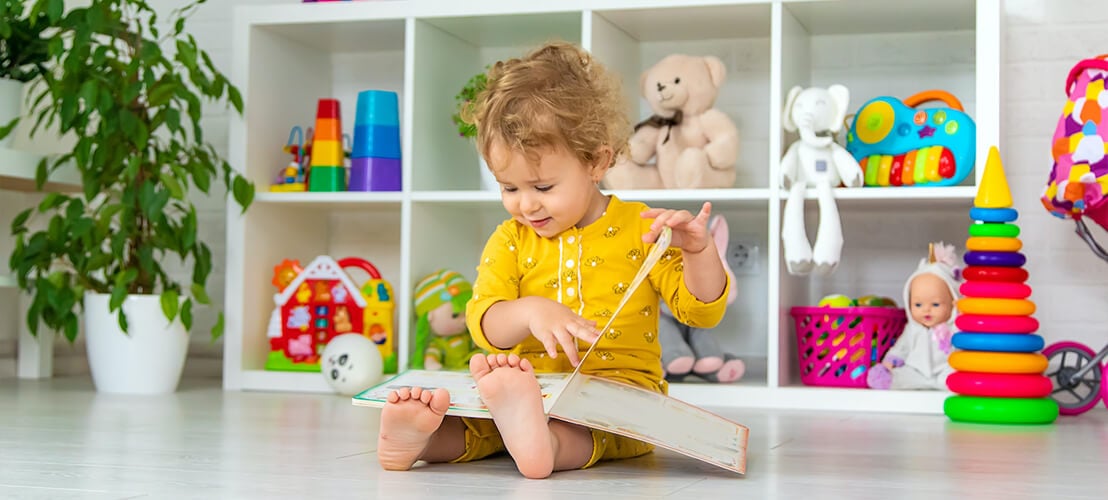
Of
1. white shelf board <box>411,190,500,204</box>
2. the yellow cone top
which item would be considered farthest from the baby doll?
white shelf board <box>411,190,500,204</box>

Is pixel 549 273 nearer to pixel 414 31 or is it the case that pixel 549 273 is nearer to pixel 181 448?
pixel 181 448

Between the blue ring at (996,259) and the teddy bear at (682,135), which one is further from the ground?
the teddy bear at (682,135)

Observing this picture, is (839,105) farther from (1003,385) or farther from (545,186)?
(545,186)

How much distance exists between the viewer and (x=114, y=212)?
104 inches

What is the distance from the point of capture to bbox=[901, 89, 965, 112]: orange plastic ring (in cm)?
263

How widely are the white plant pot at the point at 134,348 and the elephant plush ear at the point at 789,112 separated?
1427 millimetres

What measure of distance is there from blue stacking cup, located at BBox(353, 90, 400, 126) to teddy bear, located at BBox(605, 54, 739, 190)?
56 centimetres

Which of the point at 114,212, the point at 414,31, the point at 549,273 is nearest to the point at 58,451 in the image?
the point at 549,273

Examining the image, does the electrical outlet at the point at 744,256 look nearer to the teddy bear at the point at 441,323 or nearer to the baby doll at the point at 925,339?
the baby doll at the point at 925,339

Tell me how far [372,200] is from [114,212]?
22.2 inches

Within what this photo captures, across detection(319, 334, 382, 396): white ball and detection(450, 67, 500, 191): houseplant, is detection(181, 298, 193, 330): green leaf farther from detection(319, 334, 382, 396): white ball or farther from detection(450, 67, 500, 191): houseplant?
detection(450, 67, 500, 191): houseplant

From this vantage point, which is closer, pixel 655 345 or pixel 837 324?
pixel 655 345

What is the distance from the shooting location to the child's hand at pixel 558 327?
55.8 inches

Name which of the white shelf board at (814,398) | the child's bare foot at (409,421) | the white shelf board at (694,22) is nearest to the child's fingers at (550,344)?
the child's bare foot at (409,421)
